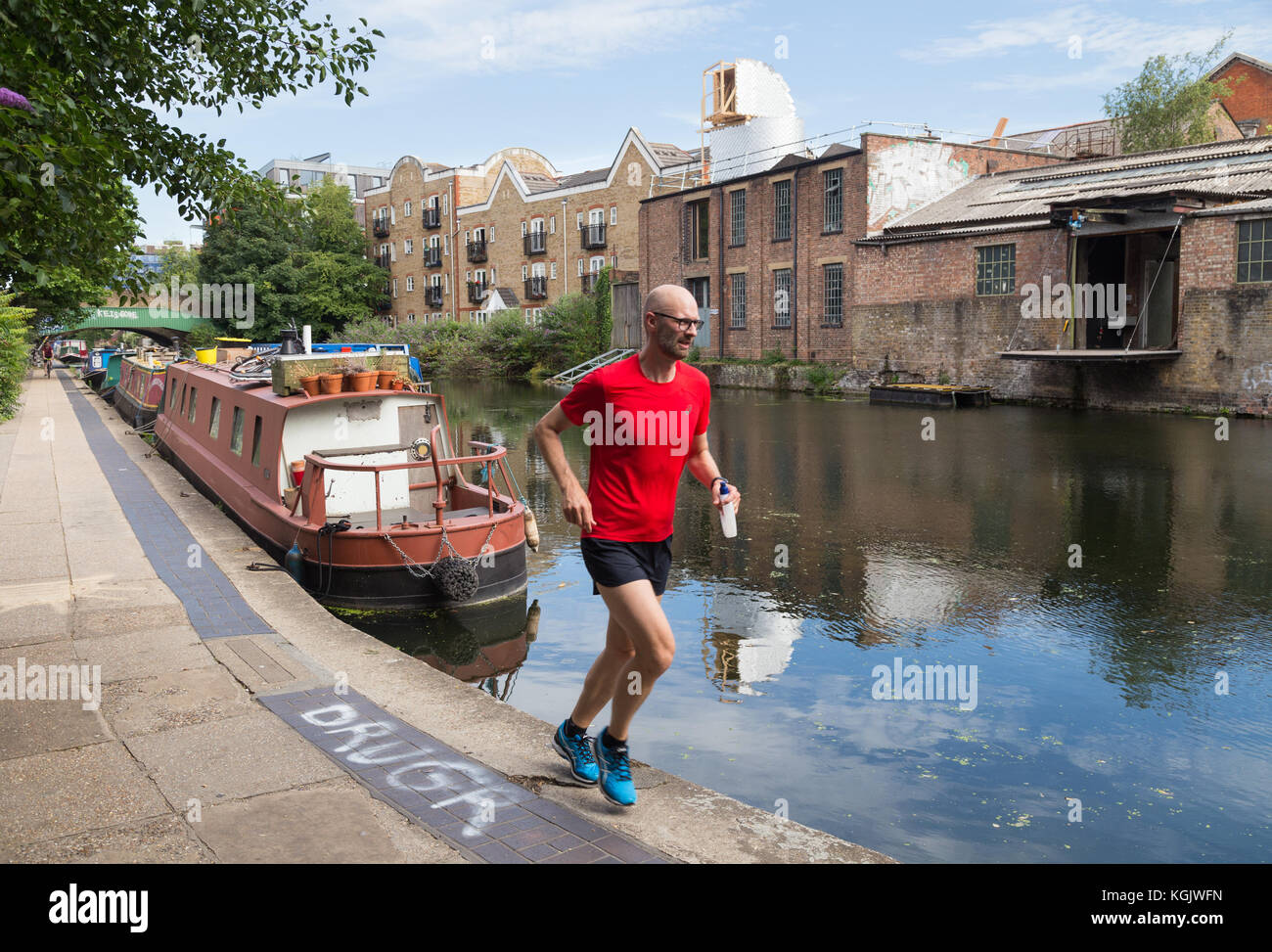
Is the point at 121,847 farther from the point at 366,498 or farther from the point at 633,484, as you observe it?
the point at 366,498

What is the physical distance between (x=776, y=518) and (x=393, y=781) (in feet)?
30.5

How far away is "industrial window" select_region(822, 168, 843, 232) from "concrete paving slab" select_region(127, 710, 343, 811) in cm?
3120

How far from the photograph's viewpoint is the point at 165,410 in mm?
19531

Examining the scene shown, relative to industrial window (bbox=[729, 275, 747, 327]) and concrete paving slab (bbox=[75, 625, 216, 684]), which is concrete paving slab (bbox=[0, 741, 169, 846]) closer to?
concrete paving slab (bbox=[75, 625, 216, 684])

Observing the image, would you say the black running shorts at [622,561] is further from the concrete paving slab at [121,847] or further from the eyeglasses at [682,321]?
the concrete paving slab at [121,847]

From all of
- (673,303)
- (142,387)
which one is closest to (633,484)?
(673,303)

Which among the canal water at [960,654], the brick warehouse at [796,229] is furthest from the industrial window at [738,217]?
the canal water at [960,654]

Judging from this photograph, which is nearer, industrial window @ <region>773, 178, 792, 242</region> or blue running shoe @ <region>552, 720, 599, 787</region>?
blue running shoe @ <region>552, 720, 599, 787</region>

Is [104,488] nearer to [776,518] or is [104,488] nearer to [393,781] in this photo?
[776,518]

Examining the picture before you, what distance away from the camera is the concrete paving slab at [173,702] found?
515 centimetres

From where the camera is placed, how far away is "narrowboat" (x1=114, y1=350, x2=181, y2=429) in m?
23.0

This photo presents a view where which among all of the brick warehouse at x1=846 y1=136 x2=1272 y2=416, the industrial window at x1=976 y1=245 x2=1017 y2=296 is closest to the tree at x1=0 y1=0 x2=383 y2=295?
the brick warehouse at x1=846 y1=136 x2=1272 y2=416

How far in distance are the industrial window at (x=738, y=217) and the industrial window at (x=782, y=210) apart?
1.65 m
